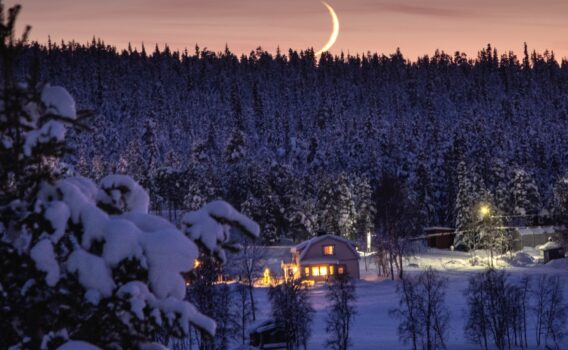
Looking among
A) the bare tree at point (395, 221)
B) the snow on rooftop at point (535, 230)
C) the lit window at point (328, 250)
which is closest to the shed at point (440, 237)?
the bare tree at point (395, 221)

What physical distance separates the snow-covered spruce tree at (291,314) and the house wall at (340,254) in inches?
847

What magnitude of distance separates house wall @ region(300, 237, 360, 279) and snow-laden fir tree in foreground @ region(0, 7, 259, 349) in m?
63.5

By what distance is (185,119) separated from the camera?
175m

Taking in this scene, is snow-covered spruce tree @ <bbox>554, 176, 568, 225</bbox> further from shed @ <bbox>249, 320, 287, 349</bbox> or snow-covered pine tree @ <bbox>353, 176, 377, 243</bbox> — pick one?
shed @ <bbox>249, 320, 287, 349</bbox>

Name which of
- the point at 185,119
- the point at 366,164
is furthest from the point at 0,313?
the point at 185,119

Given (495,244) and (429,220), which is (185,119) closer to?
(429,220)

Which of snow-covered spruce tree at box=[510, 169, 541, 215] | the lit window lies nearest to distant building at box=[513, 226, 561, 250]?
snow-covered spruce tree at box=[510, 169, 541, 215]

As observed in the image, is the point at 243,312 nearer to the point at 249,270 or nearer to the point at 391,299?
the point at 249,270

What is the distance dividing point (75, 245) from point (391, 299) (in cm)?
5396

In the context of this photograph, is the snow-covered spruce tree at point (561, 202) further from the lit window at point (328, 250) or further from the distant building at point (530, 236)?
the lit window at point (328, 250)

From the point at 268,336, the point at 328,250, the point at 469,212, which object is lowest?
the point at 268,336

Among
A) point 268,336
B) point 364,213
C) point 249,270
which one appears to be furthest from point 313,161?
point 268,336

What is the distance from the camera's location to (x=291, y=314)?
4425 centimetres

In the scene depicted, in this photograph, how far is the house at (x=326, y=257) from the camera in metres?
68.6
